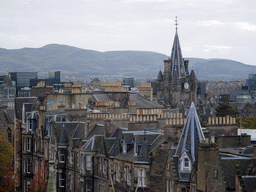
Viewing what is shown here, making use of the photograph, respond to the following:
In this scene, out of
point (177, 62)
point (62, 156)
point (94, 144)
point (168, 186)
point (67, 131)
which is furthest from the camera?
point (177, 62)

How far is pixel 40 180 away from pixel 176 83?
90244 millimetres

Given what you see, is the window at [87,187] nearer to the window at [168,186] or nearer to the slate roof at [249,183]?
the window at [168,186]

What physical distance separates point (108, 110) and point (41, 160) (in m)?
9.97

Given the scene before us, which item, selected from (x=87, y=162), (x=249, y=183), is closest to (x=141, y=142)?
(x=87, y=162)

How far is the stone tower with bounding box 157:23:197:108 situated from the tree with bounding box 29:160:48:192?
84.7m

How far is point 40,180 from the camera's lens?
6050cm

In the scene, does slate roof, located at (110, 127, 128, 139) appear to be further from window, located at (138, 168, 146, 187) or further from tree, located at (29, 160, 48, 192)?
tree, located at (29, 160, 48, 192)

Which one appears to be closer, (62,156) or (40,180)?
(62,156)

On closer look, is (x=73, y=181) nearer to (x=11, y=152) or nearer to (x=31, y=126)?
(x=31, y=126)

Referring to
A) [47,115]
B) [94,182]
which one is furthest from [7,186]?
[94,182]

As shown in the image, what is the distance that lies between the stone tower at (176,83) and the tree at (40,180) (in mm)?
84734

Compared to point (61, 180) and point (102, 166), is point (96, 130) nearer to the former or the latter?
point (102, 166)

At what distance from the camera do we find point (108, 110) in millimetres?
60500

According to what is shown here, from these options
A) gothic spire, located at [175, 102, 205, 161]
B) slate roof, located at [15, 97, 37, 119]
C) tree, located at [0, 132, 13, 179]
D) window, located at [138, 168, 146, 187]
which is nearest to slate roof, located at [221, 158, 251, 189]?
gothic spire, located at [175, 102, 205, 161]
